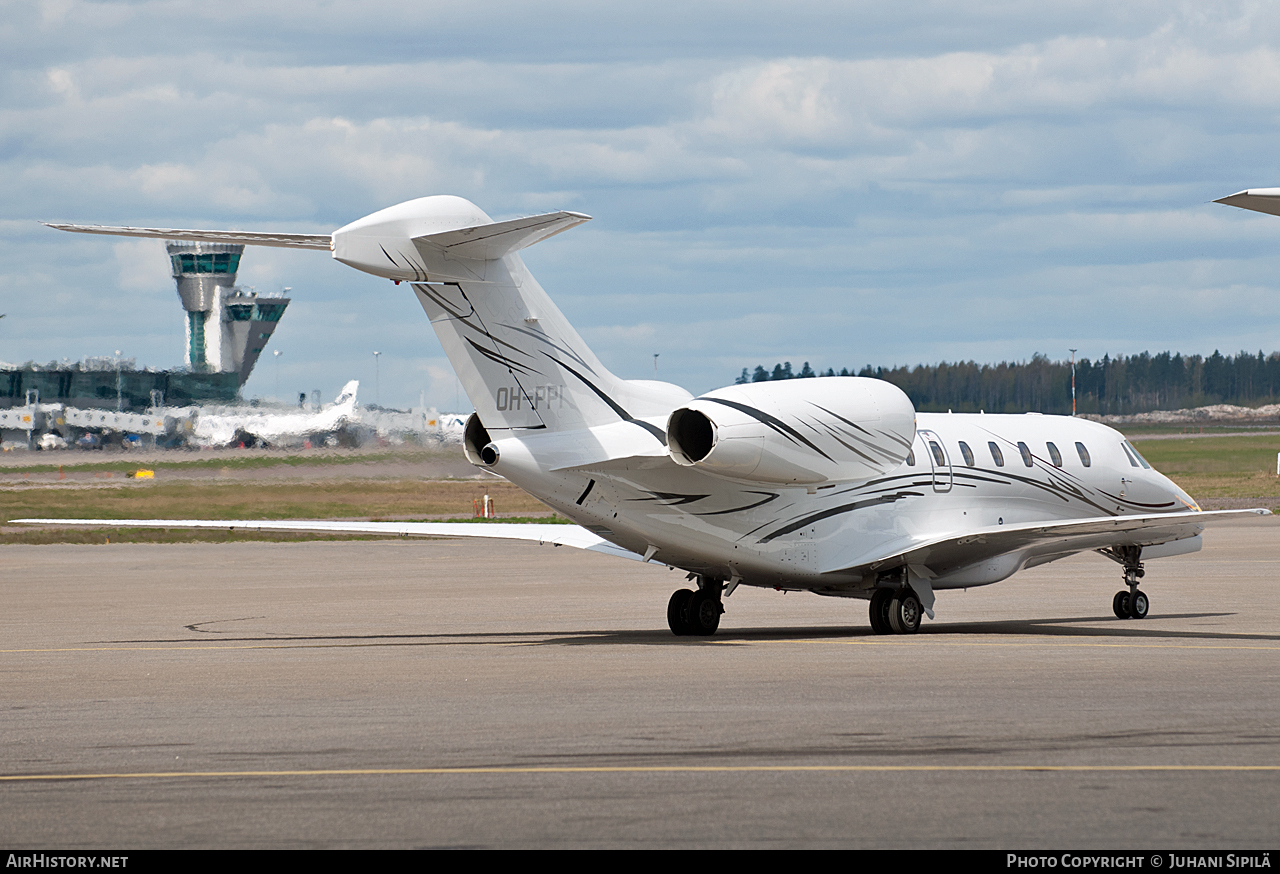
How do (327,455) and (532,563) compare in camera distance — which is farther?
(327,455)

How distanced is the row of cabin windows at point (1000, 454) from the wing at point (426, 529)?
4802 millimetres

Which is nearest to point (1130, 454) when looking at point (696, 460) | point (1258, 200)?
point (696, 460)

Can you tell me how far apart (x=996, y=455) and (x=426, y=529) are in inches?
354

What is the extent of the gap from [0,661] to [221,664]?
2.95 m

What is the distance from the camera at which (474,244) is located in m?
17.9

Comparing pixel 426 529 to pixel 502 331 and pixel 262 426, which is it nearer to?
pixel 502 331

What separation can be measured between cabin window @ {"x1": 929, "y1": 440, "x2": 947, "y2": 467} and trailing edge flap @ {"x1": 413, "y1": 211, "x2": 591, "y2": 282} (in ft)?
24.8

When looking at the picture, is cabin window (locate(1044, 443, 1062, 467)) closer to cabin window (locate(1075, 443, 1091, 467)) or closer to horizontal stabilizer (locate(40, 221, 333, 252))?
cabin window (locate(1075, 443, 1091, 467))

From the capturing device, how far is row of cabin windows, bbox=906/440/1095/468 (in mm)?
22306

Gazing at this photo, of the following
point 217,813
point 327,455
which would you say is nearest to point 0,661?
point 217,813

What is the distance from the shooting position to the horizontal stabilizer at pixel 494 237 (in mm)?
16969

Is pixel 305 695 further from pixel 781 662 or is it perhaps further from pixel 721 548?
pixel 721 548

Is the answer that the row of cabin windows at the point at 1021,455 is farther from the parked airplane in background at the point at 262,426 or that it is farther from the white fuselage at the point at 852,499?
the parked airplane in background at the point at 262,426

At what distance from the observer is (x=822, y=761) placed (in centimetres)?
1012
